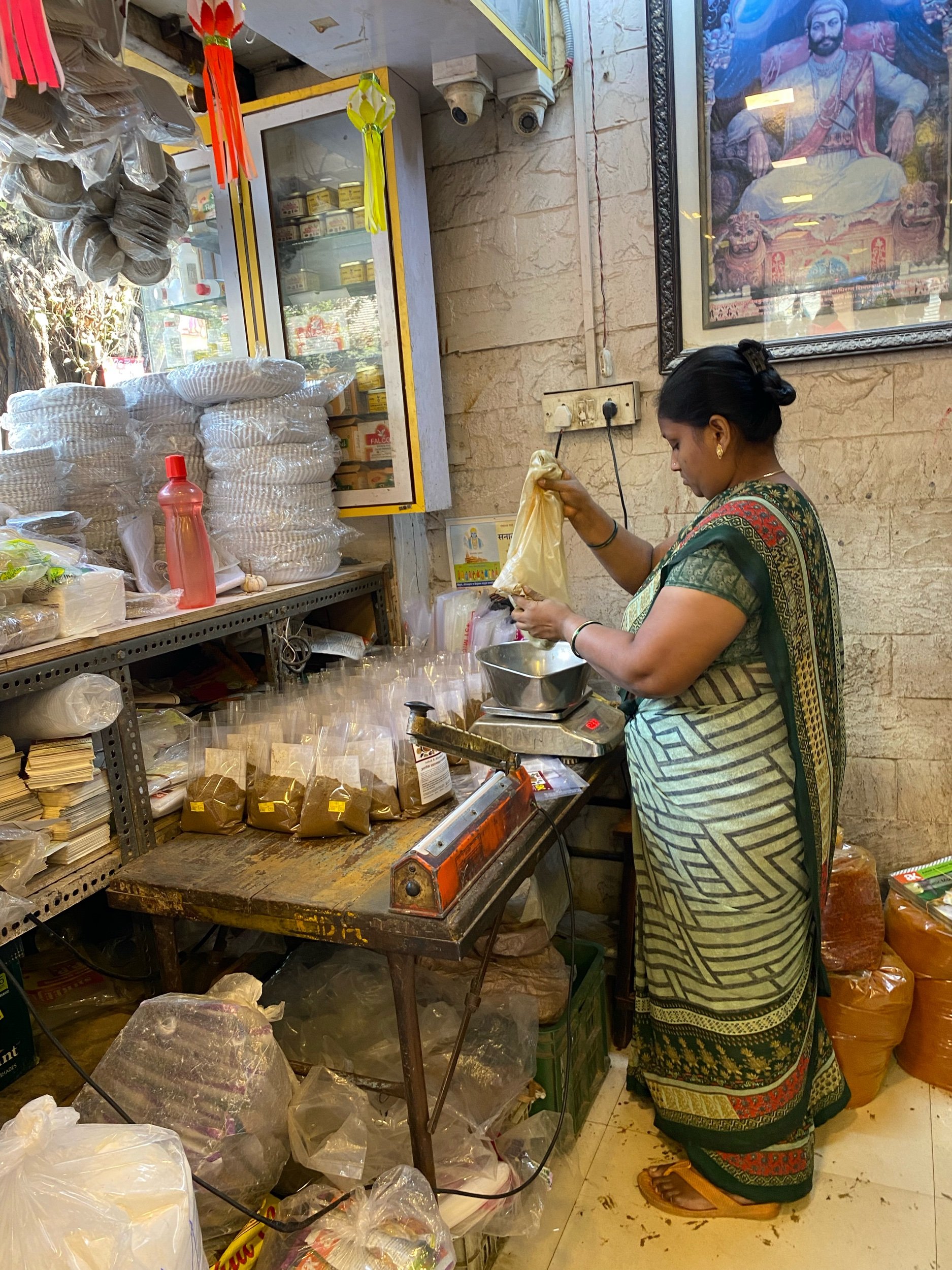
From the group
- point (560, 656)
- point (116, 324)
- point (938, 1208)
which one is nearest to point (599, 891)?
point (560, 656)

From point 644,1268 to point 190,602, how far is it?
1651 millimetres

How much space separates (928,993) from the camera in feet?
6.74

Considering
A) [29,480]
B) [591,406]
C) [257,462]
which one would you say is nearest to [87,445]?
[29,480]

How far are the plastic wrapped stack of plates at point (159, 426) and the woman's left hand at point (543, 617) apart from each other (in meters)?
0.94

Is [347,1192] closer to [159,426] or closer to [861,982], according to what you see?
[861,982]

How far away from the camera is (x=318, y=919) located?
138cm

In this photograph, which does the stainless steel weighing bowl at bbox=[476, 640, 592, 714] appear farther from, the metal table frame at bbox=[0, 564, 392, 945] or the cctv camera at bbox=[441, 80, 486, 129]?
the cctv camera at bbox=[441, 80, 486, 129]

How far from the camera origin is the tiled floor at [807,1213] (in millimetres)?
1688

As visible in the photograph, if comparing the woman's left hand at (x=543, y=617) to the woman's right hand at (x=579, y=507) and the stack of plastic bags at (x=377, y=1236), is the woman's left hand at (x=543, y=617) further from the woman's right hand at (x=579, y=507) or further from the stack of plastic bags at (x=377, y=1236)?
the stack of plastic bags at (x=377, y=1236)

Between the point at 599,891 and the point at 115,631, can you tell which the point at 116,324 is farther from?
the point at 599,891

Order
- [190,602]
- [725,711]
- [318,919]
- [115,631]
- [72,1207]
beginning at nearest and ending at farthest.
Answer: [72,1207] → [318,919] → [115,631] → [725,711] → [190,602]

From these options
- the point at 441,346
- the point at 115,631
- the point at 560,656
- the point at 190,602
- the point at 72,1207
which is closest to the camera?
the point at 72,1207

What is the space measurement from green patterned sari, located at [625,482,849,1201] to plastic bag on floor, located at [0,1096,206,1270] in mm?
1085

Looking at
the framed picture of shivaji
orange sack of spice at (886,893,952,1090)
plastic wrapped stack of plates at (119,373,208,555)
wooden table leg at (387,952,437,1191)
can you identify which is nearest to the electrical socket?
the framed picture of shivaji
